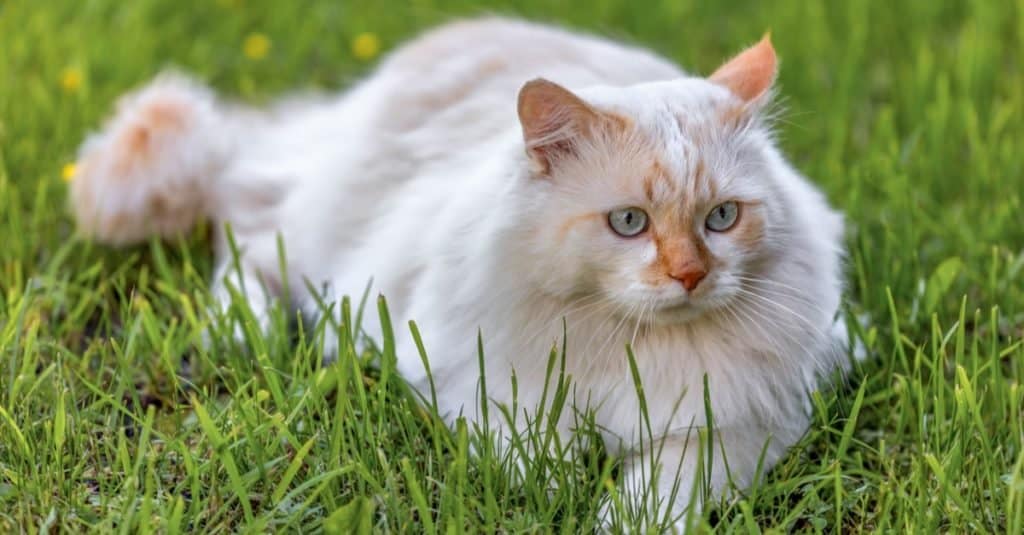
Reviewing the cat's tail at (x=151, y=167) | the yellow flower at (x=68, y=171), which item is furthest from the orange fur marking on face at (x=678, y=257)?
the yellow flower at (x=68, y=171)

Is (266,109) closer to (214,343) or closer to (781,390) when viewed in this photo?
(214,343)

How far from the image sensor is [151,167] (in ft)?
10.5

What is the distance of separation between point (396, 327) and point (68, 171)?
4.11 feet

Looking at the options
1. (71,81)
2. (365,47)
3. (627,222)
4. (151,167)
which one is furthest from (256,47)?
(627,222)

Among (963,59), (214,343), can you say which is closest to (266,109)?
(214,343)

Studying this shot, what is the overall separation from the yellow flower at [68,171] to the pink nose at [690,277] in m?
1.86

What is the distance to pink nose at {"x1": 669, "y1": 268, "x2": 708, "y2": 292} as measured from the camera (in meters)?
2.06

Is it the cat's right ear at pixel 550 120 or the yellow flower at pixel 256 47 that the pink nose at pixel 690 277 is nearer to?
the cat's right ear at pixel 550 120

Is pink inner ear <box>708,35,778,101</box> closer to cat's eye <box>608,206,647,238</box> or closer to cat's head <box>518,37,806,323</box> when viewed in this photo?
cat's head <box>518,37,806,323</box>

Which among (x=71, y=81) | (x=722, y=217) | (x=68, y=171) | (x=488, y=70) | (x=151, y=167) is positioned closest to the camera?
(x=722, y=217)

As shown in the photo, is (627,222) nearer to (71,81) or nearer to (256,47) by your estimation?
(71,81)

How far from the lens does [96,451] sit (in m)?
2.28

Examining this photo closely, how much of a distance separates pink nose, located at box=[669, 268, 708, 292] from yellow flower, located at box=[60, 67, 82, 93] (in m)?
2.40

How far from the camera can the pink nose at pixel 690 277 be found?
6.75 ft
